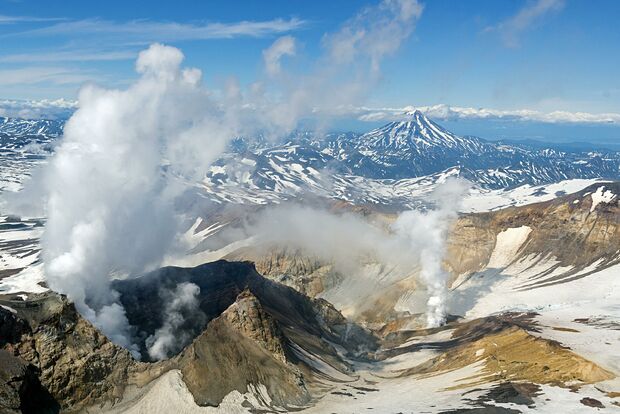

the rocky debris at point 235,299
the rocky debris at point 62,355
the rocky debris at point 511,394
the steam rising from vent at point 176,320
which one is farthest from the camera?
the rocky debris at point 235,299

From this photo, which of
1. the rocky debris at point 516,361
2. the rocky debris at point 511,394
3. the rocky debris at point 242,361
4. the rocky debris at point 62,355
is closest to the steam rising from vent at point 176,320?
the rocky debris at point 242,361

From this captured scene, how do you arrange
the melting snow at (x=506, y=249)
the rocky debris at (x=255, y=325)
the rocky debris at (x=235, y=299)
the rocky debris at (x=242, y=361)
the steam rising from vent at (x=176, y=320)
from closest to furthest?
the rocky debris at (x=242, y=361) < the rocky debris at (x=255, y=325) < the steam rising from vent at (x=176, y=320) < the rocky debris at (x=235, y=299) < the melting snow at (x=506, y=249)

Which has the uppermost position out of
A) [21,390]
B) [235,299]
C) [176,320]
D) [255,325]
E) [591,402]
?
[21,390]

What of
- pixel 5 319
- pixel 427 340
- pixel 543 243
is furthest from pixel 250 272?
pixel 543 243

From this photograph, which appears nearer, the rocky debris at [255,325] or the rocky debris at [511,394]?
the rocky debris at [511,394]

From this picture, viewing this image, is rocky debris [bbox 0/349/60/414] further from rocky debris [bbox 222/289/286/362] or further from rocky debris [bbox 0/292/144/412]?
rocky debris [bbox 222/289/286/362]

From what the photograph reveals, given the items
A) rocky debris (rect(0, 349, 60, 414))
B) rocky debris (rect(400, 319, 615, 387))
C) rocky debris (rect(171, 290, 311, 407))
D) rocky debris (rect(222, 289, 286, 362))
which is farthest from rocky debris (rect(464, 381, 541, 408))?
rocky debris (rect(0, 349, 60, 414))

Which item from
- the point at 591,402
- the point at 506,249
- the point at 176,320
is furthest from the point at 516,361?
the point at 506,249

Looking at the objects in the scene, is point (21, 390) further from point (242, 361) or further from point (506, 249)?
point (506, 249)

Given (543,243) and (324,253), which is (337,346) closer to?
(324,253)

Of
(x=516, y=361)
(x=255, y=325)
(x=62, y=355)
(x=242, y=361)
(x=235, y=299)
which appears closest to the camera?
(x=62, y=355)

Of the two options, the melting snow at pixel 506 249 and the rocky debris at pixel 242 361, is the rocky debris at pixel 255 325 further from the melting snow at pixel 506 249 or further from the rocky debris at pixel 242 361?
the melting snow at pixel 506 249
